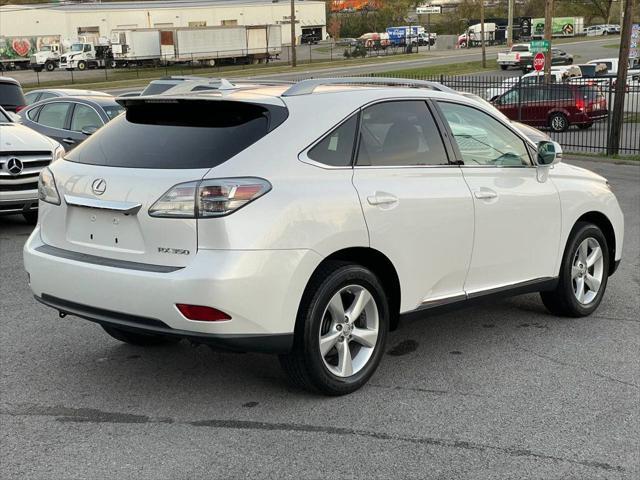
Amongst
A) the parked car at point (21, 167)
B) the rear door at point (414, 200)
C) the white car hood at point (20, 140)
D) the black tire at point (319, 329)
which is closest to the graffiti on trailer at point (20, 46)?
the white car hood at point (20, 140)

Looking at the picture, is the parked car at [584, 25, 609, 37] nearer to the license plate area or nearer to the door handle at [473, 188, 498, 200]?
the door handle at [473, 188, 498, 200]

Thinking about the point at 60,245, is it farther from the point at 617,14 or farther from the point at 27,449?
the point at 617,14

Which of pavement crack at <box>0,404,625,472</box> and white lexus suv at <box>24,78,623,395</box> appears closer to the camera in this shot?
pavement crack at <box>0,404,625,472</box>

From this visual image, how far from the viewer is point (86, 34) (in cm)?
8606

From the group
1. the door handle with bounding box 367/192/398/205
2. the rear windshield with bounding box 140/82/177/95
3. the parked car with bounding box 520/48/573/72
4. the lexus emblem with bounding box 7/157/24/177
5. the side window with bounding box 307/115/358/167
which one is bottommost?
the parked car with bounding box 520/48/573/72

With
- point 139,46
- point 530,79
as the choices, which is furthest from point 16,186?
point 139,46

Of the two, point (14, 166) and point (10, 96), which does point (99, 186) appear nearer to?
point (14, 166)

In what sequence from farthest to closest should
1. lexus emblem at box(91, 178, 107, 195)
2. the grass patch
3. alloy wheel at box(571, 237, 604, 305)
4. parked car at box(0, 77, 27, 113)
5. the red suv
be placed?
the grass patch, the red suv, parked car at box(0, 77, 27, 113), alloy wheel at box(571, 237, 604, 305), lexus emblem at box(91, 178, 107, 195)

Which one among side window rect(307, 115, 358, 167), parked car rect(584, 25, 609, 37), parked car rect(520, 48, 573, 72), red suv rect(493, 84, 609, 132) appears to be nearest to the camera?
side window rect(307, 115, 358, 167)

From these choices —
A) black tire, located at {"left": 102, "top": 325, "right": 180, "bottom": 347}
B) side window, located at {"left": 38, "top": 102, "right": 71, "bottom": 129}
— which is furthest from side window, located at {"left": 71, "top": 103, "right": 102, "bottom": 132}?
black tire, located at {"left": 102, "top": 325, "right": 180, "bottom": 347}

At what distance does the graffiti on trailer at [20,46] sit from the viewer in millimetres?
75875

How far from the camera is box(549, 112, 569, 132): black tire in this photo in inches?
962

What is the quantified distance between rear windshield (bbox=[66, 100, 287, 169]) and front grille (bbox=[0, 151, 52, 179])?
18.9ft

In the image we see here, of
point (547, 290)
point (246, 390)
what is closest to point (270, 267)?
point (246, 390)
